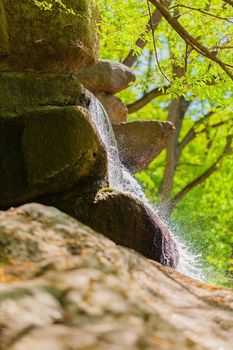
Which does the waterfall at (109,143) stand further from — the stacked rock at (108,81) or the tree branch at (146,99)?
the tree branch at (146,99)

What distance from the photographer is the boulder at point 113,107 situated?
45.3ft

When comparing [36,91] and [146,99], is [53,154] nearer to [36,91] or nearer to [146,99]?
[36,91]

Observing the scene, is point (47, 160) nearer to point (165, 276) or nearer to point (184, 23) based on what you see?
point (165, 276)

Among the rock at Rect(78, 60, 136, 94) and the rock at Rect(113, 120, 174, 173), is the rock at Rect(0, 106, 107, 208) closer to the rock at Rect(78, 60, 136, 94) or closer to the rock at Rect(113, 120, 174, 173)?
the rock at Rect(113, 120, 174, 173)

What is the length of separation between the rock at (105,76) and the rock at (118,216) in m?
6.48

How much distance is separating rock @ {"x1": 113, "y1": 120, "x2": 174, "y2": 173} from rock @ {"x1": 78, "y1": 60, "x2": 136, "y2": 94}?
148 centimetres

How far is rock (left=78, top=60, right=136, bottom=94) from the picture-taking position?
13.2 metres

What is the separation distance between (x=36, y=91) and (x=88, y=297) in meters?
6.03

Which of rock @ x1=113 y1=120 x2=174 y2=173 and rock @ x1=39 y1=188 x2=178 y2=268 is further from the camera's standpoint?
rock @ x1=113 y1=120 x2=174 y2=173

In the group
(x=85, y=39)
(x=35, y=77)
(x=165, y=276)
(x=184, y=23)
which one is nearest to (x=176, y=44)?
(x=184, y=23)

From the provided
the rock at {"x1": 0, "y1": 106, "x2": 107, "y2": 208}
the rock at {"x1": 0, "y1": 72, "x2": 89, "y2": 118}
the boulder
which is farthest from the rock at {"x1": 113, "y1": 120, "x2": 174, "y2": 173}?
the rock at {"x1": 0, "y1": 106, "x2": 107, "y2": 208}

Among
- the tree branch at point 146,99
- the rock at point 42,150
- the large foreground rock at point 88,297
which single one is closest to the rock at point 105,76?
the tree branch at point 146,99

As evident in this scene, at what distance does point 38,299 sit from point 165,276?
1.31m

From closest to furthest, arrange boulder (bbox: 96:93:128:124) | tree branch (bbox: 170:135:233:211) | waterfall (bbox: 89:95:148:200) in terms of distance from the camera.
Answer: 1. waterfall (bbox: 89:95:148:200)
2. boulder (bbox: 96:93:128:124)
3. tree branch (bbox: 170:135:233:211)
